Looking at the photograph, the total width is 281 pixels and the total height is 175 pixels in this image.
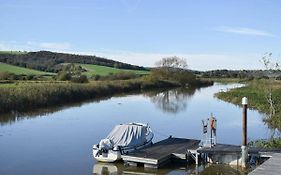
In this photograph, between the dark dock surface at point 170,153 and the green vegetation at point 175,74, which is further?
the green vegetation at point 175,74

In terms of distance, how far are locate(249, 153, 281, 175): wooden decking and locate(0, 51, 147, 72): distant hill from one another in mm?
82992

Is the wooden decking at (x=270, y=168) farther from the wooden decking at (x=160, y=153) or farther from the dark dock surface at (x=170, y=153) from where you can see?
the wooden decking at (x=160, y=153)

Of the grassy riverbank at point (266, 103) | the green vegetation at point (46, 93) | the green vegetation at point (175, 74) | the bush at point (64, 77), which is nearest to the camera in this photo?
the grassy riverbank at point (266, 103)

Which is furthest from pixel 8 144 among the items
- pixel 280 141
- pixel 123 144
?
pixel 280 141

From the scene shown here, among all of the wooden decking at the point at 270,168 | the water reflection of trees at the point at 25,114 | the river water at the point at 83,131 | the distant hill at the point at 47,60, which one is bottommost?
the river water at the point at 83,131

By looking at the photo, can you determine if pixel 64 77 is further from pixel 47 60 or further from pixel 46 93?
pixel 47 60

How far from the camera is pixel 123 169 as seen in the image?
1922 cm

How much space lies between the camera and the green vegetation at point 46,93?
3962 cm

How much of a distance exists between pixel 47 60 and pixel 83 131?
84.1 meters

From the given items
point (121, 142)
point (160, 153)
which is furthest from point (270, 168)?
point (121, 142)

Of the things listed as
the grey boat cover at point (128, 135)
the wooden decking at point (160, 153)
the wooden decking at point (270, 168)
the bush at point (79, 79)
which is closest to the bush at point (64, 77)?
the bush at point (79, 79)

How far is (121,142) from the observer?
836 inches

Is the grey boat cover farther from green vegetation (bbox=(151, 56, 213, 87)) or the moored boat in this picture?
green vegetation (bbox=(151, 56, 213, 87))

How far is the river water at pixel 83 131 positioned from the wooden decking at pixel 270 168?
2331 millimetres
